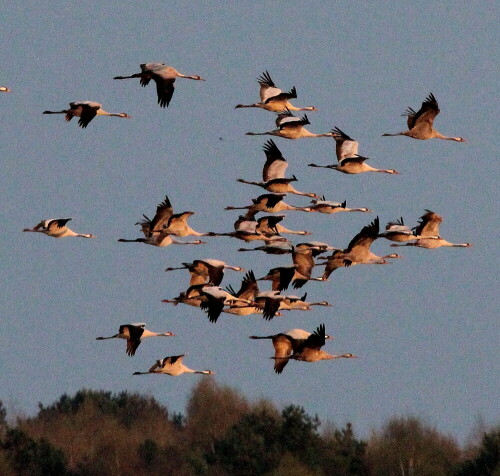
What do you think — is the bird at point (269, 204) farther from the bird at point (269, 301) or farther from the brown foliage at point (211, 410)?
the brown foliage at point (211, 410)

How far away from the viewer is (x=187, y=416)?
6956 cm

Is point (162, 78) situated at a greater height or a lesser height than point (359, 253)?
greater

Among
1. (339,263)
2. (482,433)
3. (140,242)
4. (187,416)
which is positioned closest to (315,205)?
(339,263)

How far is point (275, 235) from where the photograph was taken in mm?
38062

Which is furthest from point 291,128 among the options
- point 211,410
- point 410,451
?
point 211,410

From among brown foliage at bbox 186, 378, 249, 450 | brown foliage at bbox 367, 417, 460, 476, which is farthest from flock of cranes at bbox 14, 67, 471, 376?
brown foliage at bbox 186, 378, 249, 450

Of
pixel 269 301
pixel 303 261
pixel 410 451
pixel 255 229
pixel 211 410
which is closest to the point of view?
pixel 269 301

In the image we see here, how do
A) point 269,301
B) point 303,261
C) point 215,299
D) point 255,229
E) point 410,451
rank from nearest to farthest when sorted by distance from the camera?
1. point 215,299
2. point 269,301
3. point 303,261
4. point 255,229
5. point 410,451

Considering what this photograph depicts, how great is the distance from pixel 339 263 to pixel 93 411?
41.4 metres

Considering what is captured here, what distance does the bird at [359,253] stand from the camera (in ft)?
118

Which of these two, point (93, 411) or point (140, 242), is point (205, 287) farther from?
A: point (93, 411)

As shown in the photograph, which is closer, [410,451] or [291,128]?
[291,128]

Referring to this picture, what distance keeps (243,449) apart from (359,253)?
19387mm

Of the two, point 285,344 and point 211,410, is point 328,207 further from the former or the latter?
point 211,410
